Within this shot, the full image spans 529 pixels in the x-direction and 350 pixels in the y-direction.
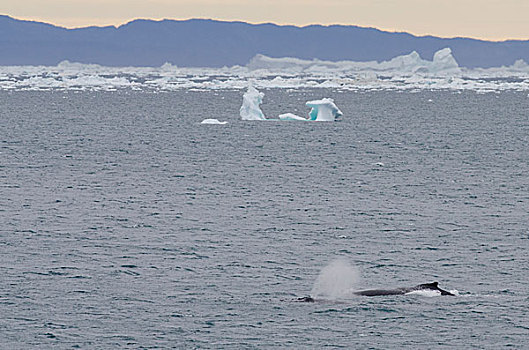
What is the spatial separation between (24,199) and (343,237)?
16352 mm

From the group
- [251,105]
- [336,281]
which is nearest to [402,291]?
[336,281]

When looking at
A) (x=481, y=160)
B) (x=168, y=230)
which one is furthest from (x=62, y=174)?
(x=481, y=160)

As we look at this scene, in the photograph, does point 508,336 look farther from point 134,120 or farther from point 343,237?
point 134,120

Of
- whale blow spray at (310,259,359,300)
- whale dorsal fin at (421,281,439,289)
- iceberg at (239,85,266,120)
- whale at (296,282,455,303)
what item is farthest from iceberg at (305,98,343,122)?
whale dorsal fin at (421,281,439,289)

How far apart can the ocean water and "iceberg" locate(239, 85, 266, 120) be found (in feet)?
68.4

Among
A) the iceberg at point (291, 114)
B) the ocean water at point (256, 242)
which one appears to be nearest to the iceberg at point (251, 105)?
the iceberg at point (291, 114)

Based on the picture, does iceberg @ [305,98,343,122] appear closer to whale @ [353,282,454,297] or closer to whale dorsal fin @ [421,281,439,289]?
whale @ [353,282,454,297]

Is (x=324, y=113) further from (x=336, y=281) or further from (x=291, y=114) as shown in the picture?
(x=336, y=281)

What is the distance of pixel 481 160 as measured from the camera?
62.0m

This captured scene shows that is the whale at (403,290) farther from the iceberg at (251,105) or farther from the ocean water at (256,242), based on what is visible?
the iceberg at (251,105)

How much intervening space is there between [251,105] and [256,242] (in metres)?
66.0

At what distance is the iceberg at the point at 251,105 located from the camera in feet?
313

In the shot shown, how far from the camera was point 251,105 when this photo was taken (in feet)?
325

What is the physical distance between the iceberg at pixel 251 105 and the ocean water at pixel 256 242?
20.8m
